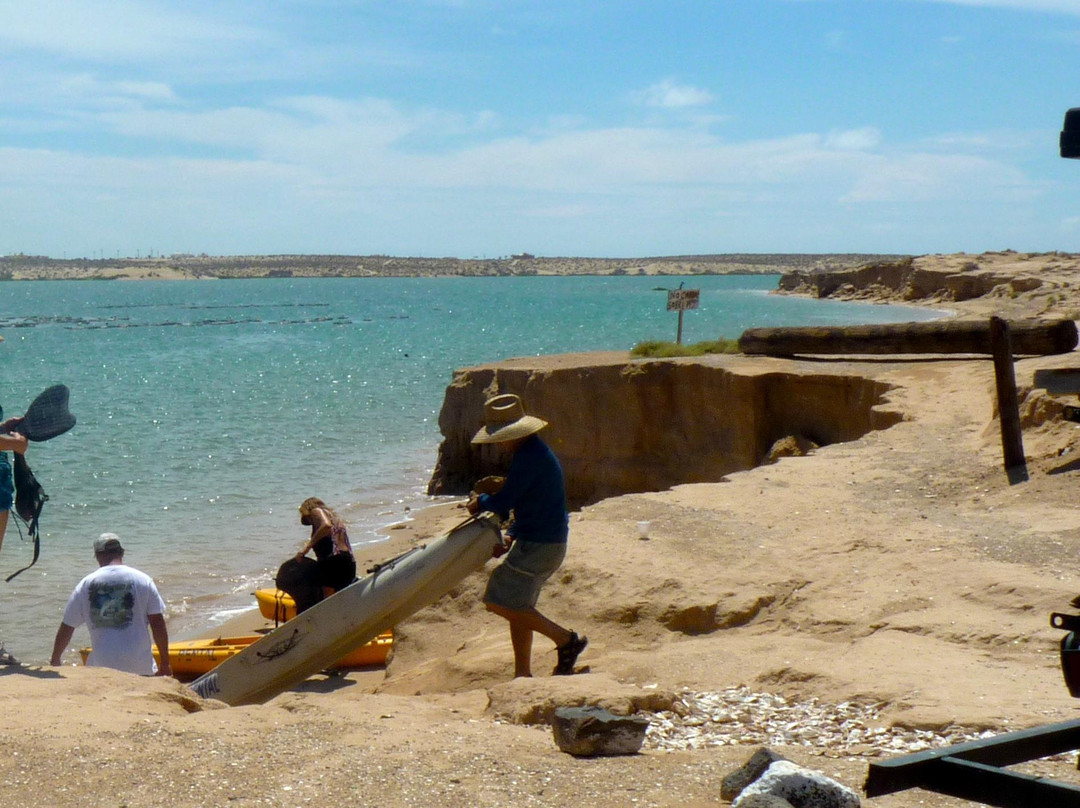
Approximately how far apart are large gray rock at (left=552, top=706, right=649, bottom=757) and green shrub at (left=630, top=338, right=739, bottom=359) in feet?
47.4

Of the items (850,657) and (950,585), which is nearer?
(850,657)

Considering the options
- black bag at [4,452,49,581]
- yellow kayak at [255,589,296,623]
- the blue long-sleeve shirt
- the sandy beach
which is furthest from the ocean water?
the blue long-sleeve shirt

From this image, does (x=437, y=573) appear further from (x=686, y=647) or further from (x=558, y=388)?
(x=558, y=388)

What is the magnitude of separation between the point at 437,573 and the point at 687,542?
2229 millimetres

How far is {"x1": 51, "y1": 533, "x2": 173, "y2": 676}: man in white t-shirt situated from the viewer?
24.7 ft

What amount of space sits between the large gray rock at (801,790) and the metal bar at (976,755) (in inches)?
39.0

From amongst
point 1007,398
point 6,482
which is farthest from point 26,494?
point 1007,398

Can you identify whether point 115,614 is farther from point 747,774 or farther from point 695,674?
point 747,774

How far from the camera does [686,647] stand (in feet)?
24.0

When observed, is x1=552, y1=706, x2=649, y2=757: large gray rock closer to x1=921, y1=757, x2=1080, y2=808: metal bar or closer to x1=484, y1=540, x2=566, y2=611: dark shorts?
x1=484, y1=540, x2=566, y2=611: dark shorts

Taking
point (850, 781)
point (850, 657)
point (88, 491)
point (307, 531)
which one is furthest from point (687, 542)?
point (88, 491)

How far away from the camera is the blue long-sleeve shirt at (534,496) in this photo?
23.6 ft

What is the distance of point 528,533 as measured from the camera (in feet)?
23.9

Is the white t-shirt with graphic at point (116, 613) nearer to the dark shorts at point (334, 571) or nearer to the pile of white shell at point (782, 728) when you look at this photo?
the dark shorts at point (334, 571)
